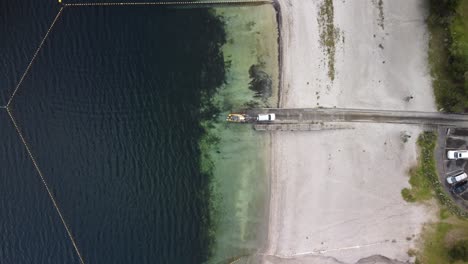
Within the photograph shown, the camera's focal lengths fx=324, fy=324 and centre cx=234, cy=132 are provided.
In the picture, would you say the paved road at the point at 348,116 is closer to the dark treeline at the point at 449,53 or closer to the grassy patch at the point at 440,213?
the grassy patch at the point at 440,213

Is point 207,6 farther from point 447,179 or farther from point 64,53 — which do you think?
point 447,179

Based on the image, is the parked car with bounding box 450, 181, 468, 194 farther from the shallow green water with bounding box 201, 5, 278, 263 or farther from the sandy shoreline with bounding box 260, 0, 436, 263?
the shallow green water with bounding box 201, 5, 278, 263

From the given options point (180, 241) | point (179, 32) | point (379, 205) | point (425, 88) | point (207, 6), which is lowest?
point (180, 241)

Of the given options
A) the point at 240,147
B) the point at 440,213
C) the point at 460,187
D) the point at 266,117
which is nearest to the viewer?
the point at 460,187

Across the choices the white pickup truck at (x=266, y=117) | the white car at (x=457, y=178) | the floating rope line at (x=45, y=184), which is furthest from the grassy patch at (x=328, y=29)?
the floating rope line at (x=45, y=184)

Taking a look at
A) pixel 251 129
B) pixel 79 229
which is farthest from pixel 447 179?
pixel 79 229

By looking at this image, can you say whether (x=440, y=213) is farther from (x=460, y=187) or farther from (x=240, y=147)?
(x=240, y=147)

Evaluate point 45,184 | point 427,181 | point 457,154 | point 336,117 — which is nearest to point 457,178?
point 457,154
